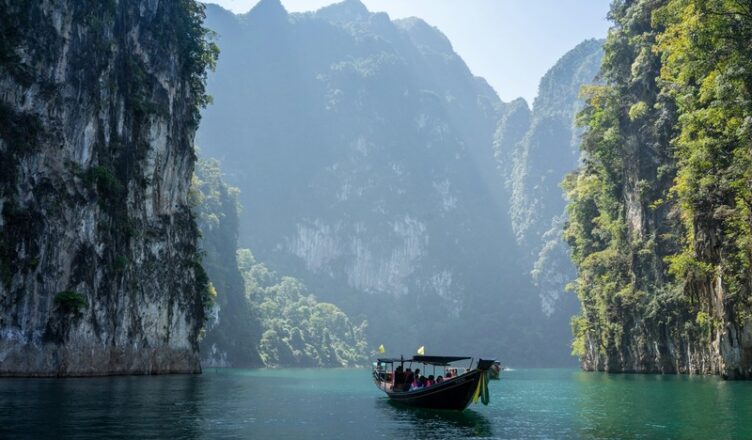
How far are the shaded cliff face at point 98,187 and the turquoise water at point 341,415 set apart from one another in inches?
271

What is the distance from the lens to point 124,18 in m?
54.6

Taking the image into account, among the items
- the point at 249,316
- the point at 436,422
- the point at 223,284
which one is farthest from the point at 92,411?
the point at 249,316

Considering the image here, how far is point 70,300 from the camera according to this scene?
40.9 meters

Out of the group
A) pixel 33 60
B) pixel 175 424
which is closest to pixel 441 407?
pixel 175 424

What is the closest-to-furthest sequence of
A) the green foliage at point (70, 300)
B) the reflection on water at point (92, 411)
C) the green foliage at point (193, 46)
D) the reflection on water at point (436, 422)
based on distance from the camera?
the reflection on water at point (92, 411)
the reflection on water at point (436, 422)
the green foliage at point (70, 300)
the green foliage at point (193, 46)

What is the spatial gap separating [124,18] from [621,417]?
50.4 meters

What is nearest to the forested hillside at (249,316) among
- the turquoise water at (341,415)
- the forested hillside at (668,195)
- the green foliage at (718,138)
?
the forested hillside at (668,195)

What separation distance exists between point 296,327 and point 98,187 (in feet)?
330

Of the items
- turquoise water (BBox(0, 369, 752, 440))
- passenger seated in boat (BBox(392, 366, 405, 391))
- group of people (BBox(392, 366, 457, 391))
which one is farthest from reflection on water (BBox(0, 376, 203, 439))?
group of people (BBox(392, 366, 457, 391))

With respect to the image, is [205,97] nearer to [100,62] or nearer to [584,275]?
[100,62]

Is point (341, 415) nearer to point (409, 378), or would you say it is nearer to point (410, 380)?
point (409, 378)

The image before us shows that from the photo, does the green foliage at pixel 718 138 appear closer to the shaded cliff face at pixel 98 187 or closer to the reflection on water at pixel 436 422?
Result: the reflection on water at pixel 436 422

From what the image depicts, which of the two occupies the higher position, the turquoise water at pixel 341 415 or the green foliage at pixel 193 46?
the green foliage at pixel 193 46

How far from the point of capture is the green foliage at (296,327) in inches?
5143
